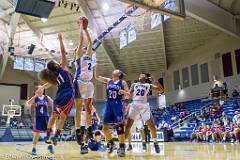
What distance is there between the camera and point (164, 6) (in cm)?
906

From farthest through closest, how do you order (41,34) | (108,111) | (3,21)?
1. (41,34)
2. (3,21)
3. (108,111)

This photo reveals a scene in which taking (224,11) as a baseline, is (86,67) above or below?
below

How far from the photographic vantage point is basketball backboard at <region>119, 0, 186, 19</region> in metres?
8.71

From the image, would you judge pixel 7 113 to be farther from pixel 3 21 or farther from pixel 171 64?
pixel 171 64

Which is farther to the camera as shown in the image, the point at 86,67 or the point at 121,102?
the point at 121,102

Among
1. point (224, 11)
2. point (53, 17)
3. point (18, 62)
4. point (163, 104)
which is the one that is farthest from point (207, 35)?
point (18, 62)

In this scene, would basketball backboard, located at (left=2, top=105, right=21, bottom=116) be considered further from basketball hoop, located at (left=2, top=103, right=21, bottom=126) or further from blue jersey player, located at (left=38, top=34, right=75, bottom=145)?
blue jersey player, located at (left=38, top=34, right=75, bottom=145)

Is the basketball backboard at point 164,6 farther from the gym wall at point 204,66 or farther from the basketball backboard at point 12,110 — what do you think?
the basketball backboard at point 12,110

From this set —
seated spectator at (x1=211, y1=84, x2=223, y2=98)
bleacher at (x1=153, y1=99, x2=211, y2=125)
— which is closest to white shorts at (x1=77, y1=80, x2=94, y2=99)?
bleacher at (x1=153, y1=99, x2=211, y2=125)

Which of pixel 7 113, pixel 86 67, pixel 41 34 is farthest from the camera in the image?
pixel 7 113

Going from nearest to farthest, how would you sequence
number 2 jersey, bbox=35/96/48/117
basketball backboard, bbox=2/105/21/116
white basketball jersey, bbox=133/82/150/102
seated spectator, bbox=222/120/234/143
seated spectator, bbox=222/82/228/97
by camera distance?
1. white basketball jersey, bbox=133/82/150/102
2. number 2 jersey, bbox=35/96/48/117
3. seated spectator, bbox=222/120/234/143
4. seated spectator, bbox=222/82/228/97
5. basketball backboard, bbox=2/105/21/116

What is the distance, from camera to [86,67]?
5.06 meters

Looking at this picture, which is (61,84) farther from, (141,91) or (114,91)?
(141,91)

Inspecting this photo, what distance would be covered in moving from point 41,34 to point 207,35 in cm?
1279
